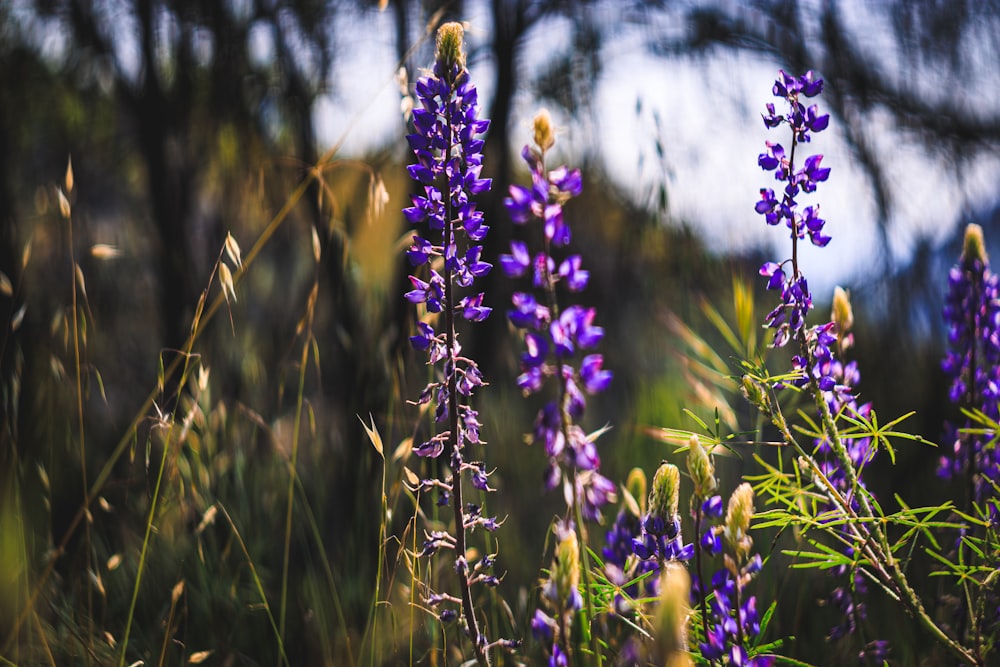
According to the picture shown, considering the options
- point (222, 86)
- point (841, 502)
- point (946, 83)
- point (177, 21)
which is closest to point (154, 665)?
point (841, 502)

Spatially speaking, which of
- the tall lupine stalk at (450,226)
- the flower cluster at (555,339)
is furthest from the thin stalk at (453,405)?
the flower cluster at (555,339)

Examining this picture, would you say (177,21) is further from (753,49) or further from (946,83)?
(946,83)

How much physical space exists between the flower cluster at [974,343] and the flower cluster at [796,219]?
36cm

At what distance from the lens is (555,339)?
32.8 inches

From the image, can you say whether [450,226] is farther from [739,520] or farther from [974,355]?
[974,355]

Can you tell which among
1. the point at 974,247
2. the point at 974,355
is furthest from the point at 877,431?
the point at 974,247

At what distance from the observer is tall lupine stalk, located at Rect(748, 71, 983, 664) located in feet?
3.48

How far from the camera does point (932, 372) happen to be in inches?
101

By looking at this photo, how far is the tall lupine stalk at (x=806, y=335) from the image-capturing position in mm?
1060

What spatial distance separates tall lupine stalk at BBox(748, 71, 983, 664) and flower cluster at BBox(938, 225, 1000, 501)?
0.30 m

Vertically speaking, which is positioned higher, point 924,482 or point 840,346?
point 840,346

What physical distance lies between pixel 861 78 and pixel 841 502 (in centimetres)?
185

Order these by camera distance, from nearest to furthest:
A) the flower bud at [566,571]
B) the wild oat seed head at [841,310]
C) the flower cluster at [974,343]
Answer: the flower bud at [566,571]
the wild oat seed head at [841,310]
the flower cluster at [974,343]

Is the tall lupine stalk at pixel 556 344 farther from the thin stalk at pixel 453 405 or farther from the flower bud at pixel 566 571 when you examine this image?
the thin stalk at pixel 453 405
